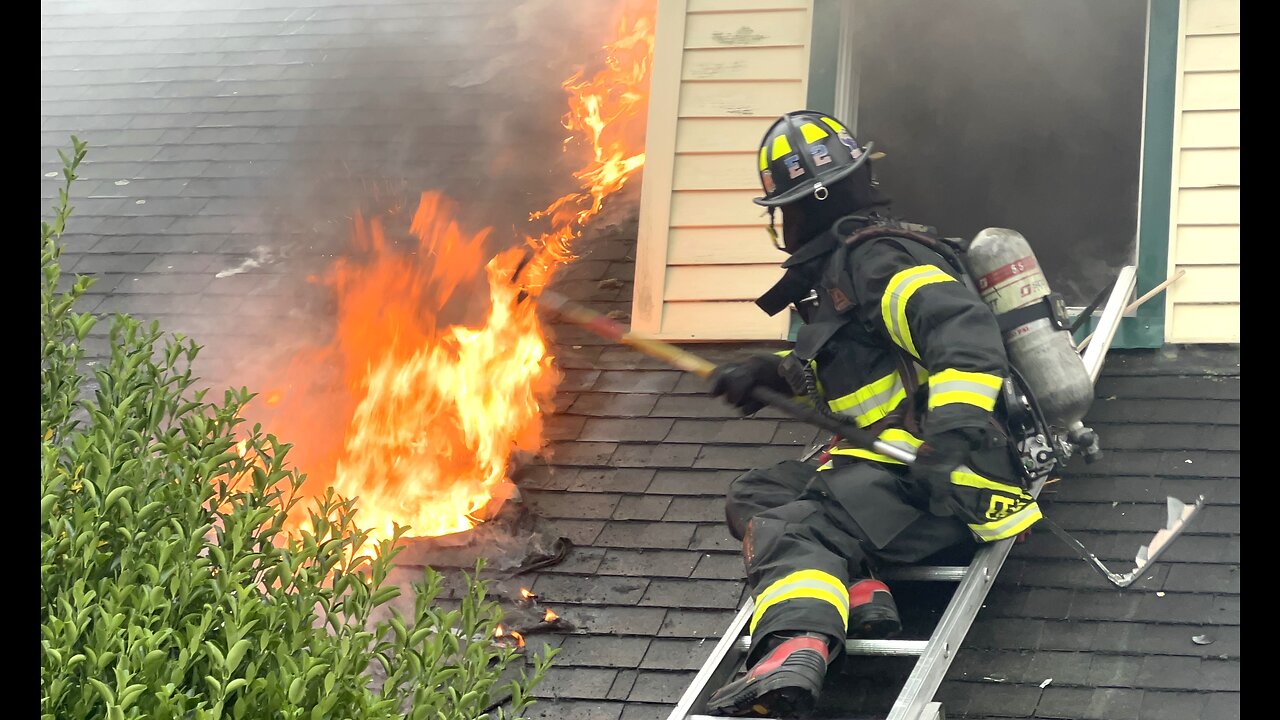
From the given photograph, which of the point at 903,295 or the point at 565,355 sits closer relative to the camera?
the point at 903,295

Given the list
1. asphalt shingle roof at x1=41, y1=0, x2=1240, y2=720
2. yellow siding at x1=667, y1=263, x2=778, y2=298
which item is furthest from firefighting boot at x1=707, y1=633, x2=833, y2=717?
yellow siding at x1=667, y1=263, x2=778, y2=298

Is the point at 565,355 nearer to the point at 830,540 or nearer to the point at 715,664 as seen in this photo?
the point at 830,540

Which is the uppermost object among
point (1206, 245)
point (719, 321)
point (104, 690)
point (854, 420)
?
point (104, 690)

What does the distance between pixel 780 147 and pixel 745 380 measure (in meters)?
0.79

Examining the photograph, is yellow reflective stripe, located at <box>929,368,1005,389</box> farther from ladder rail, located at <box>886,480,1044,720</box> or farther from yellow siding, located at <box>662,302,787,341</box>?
yellow siding, located at <box>662,302,787,341</box>

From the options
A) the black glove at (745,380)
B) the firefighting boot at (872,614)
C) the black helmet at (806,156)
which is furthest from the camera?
the black glove at (745,380)

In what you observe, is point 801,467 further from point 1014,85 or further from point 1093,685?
point 1014,85

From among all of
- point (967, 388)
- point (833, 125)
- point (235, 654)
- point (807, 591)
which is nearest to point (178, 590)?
point (235, 654)

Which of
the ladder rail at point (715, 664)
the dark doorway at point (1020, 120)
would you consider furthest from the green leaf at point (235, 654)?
the dark doorway at point (1020, 120)

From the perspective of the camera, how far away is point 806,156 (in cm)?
424

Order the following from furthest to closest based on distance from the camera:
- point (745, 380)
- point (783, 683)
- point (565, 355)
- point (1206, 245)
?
point (565, 355), point (1206, 245), point (745, 380), point (783, 683)

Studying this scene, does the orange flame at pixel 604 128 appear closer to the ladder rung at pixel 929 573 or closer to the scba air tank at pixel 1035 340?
the scba air tank at pixel 1035 340

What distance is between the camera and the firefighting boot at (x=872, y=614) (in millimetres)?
3758

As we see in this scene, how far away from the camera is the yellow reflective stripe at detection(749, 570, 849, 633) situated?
363cm
